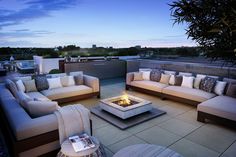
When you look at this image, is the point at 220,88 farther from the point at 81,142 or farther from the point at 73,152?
the point at 73,152

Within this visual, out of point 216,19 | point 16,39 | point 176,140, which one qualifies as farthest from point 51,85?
point 16,39

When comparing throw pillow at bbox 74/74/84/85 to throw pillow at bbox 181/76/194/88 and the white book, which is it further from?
the white book

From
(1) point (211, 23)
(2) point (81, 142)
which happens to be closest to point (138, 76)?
(2) point (81, 142)

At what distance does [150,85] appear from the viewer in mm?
5156

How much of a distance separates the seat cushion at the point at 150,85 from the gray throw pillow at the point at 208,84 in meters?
1.02

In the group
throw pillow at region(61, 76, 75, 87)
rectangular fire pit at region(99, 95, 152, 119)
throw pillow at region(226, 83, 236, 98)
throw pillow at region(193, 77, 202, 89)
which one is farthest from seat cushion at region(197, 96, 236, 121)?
throw pillow at region(61, 76, 75, 87)

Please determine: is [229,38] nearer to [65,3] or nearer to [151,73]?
[151,73]

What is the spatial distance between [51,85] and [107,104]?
1878 mm

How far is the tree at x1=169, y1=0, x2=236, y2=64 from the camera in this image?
1013 mm

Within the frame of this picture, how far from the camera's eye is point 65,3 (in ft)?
20.5

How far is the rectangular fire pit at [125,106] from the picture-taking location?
3477 mm

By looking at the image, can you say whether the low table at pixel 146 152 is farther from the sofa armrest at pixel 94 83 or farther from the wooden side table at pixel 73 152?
the sofa armrest at pixel 94 83

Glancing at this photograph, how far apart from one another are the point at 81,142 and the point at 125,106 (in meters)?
1.80

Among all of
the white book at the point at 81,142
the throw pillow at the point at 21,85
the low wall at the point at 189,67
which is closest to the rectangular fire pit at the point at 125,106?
the white book at the point at 81,142
